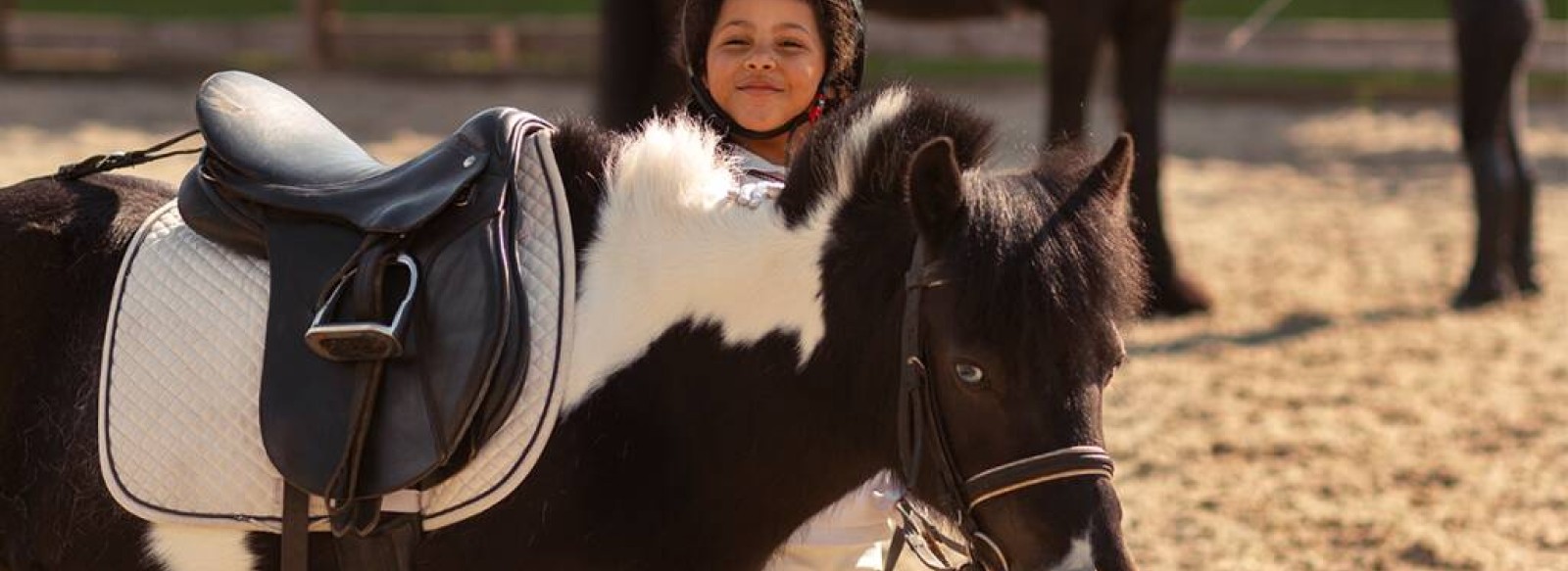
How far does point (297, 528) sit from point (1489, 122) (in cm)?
581

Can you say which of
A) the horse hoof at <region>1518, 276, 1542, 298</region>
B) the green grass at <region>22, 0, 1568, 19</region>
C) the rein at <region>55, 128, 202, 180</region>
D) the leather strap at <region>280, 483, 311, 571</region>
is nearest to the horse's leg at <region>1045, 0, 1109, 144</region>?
the horse hoof at <region>1518, 276, 1542, 298</region>

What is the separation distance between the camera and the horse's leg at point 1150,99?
21.0 ft

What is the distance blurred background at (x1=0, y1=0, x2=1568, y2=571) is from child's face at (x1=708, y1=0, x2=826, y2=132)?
176mm

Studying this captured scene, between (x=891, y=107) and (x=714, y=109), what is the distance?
2.29 feet

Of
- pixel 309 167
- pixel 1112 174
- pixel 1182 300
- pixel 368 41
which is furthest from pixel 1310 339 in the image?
pixel 368 41

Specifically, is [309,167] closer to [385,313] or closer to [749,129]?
[385,313]

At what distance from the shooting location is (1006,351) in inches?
68.6

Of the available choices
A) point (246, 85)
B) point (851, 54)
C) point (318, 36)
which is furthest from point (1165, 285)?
point (318, 36)

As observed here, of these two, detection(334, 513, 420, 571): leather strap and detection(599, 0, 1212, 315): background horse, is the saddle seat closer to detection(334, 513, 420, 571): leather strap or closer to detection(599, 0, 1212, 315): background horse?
detection(334, 513, 420, 571): leather strap

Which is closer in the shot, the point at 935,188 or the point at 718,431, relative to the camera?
the point at 935,188

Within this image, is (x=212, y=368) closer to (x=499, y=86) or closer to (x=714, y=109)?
(x=714, y=109)

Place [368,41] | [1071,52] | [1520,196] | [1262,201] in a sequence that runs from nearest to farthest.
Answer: [1071,52] → [1520,196] → [1262,201] → [368,41]

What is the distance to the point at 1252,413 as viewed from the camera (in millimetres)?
5215

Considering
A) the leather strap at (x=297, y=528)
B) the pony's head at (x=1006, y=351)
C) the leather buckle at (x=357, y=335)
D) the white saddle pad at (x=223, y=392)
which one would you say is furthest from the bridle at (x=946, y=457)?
the leather strap at (x=297, y=528)
